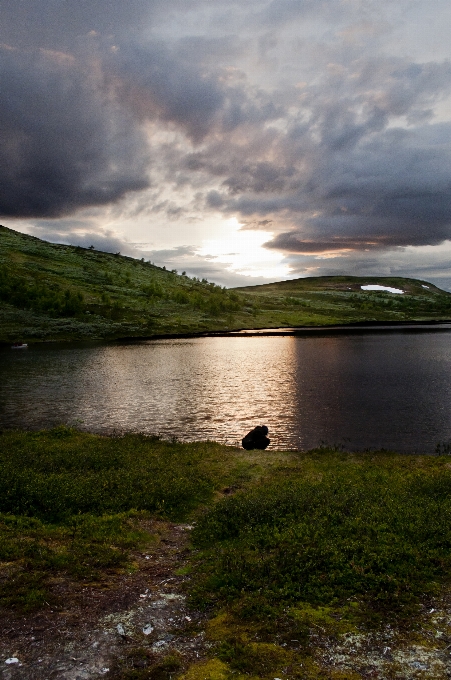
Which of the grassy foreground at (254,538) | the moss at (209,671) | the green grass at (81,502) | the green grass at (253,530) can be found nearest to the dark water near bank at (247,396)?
the green grass at (81,502)

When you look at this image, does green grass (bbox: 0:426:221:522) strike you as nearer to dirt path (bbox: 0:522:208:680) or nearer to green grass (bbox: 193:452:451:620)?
green grass (bbox: 193:452:451:620)

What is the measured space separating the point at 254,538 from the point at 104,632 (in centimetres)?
635

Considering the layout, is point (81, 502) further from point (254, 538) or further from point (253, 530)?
point (254, 538)

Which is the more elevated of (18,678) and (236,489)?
(18,678)

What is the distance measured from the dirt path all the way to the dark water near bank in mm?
24571

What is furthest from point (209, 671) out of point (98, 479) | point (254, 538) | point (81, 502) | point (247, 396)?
point (247, 396)

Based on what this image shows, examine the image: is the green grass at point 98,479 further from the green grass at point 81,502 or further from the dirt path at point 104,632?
the dirt path at point 104,632

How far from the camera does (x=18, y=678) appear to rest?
30.3 feet

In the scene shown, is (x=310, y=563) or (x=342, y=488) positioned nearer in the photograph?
(x=310, y=563)

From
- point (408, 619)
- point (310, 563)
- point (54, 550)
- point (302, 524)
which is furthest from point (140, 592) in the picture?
point (408, 619)

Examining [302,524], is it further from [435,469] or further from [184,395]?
[184,395]

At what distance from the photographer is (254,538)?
1572cm

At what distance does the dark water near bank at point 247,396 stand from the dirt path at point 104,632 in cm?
2457

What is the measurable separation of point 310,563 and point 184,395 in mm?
45550
